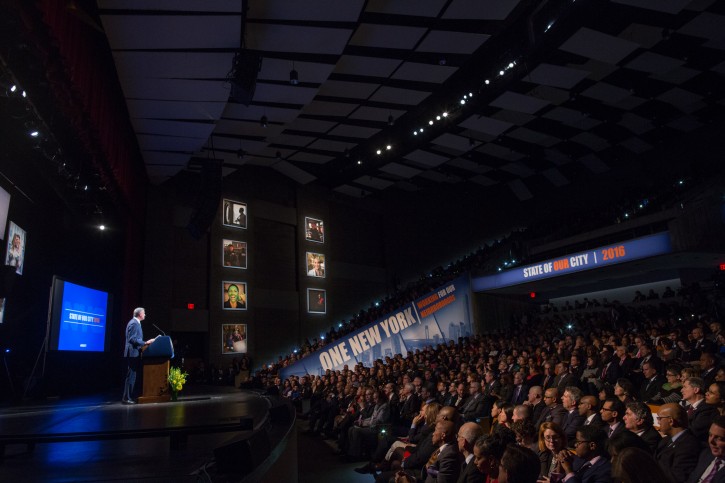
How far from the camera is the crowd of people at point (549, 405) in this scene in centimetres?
306

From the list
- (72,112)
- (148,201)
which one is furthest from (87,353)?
(72,112)

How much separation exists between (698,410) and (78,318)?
9305 millimetres

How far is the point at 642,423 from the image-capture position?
3.58 meters

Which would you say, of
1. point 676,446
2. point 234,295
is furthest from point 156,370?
point 234,295

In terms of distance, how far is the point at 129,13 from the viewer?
20.3 feet

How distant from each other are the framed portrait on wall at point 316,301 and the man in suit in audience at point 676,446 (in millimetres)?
14499

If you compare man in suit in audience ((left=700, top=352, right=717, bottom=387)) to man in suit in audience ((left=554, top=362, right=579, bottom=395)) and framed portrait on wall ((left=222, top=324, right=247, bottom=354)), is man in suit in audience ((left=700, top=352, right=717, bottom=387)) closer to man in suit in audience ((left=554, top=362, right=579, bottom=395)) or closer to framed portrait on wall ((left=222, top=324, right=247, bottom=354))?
man in suit in audience ((left=554, top=362, right=579, bottom=395))

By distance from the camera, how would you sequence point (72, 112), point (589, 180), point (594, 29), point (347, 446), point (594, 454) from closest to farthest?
point (594, 454) < point (72, 112) < point (347, 446) < point (594, 29) < point (589, 180)

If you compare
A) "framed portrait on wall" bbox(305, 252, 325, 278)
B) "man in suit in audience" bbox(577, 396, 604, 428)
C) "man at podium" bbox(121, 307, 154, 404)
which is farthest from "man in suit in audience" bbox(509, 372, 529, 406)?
"framed portrait on wall" bbox(305, 252, 325, 278)

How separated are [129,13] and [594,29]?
7.80m

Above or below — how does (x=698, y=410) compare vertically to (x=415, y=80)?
below

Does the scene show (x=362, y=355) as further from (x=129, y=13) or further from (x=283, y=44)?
(x=129, y=13)

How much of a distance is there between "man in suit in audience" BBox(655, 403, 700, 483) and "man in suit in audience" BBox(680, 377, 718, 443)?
47 centimetres

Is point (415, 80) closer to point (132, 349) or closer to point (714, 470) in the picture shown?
point (132, 349)
